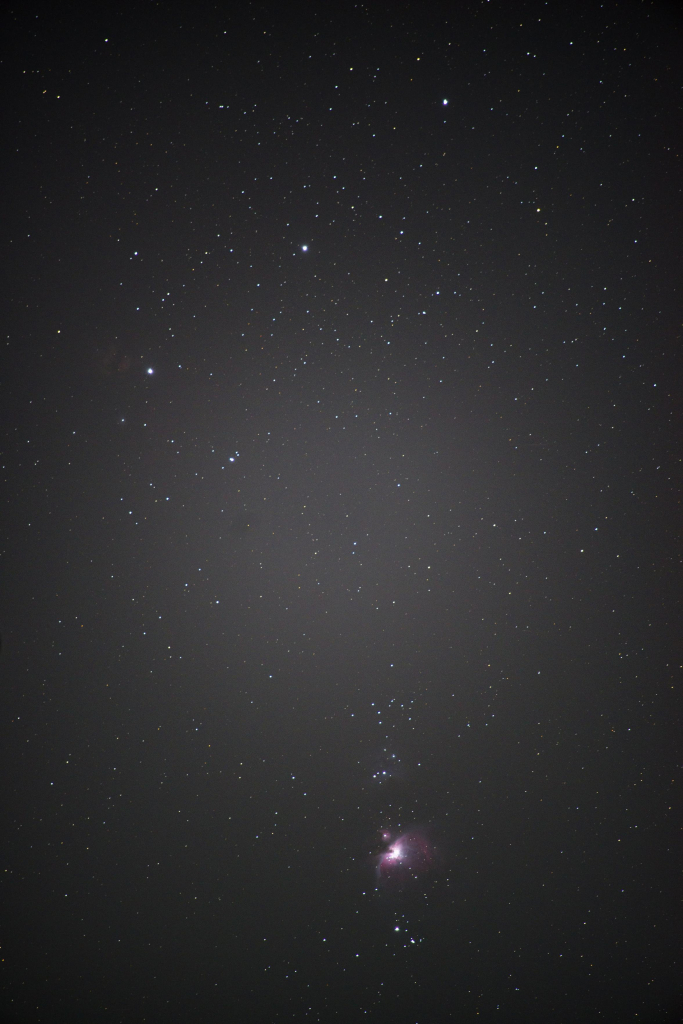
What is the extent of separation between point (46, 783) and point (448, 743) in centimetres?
47

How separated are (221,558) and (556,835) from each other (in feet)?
1.68

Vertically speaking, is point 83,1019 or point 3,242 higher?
point 3,242

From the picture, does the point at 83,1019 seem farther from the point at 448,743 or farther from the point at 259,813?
the point at 448,743

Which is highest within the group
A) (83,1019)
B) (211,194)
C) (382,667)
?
(211,194)

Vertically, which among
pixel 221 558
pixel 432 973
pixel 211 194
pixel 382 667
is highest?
pixel 211 194

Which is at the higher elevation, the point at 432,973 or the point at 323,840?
the point at 323,840

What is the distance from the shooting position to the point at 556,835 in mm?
624

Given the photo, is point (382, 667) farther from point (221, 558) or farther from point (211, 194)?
point (211, 194)

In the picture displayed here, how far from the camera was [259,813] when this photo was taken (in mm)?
615

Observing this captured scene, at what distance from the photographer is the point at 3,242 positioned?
1.95 ft

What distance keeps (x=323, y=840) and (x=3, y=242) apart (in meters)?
0.77

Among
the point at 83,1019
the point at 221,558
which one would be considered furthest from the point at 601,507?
the point at 83,1019

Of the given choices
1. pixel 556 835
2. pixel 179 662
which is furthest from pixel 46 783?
pixel 556 835

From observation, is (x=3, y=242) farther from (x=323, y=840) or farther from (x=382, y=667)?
(x=323, y=840)
